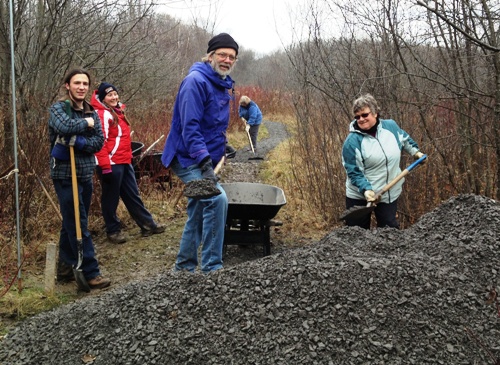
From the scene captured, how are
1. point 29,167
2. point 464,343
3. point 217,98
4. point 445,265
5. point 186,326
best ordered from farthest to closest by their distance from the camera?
point 29,167, point 217,98, point 445,265, point 186,326, point 464,343

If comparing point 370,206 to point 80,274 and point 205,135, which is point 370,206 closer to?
point 205,135

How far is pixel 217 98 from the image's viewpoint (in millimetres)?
3467

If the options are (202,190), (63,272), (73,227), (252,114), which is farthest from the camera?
(252,114)

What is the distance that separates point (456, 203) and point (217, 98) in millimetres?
2140

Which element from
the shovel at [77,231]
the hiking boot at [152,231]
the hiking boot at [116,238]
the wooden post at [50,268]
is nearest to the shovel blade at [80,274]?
the shovel at [77,231]

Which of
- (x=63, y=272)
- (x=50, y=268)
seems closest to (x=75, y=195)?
(x=50, y=268)

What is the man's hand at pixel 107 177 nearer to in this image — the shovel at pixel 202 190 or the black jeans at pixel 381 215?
the shovel at pixel 202 190

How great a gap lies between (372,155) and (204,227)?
4.94ft

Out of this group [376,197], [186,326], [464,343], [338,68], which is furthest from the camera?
[338,68]

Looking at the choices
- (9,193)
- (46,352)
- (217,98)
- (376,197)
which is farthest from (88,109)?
(376,197)

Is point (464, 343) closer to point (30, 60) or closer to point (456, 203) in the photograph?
point (456, 203)

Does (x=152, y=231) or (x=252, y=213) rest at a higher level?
(x=252, y=213)

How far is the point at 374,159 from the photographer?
3.78 meters

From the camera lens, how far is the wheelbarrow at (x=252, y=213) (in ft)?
13.9
